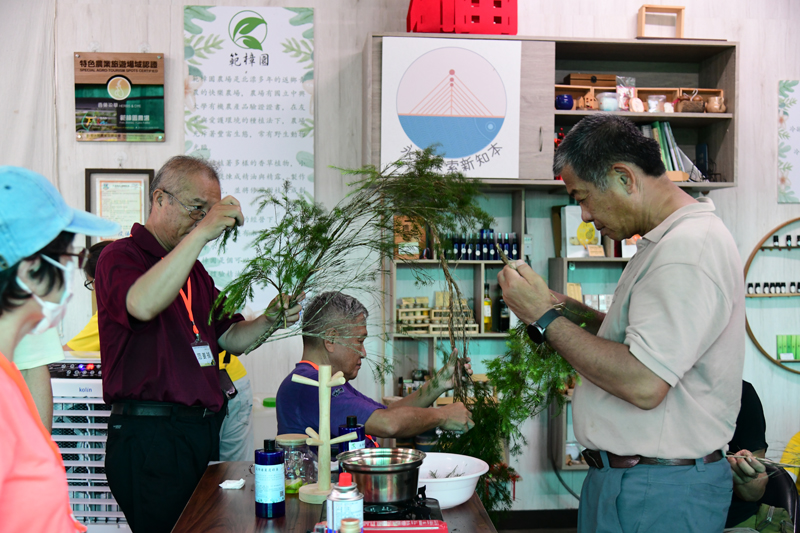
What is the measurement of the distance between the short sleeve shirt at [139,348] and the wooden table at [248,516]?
1.13ft

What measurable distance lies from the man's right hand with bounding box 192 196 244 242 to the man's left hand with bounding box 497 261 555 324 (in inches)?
33.3

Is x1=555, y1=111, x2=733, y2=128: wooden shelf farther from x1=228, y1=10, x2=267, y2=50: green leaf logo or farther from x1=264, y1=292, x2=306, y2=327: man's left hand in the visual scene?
x1=264, y1=292, x2=306, y2=327: man's left hand

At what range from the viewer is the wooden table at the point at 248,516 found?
165 centimetres

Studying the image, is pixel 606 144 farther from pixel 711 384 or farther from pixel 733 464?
pixel 733 464

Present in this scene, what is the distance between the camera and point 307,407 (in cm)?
229

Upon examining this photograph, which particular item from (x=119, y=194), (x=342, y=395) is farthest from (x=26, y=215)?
(x=119, y=194)

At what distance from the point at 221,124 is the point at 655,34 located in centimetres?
287

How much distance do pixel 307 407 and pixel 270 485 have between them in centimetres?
59

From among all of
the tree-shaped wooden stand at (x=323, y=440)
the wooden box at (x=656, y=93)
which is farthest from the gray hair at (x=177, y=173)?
the wooden box at (x=656, y=93)

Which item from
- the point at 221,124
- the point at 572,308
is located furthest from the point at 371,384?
the point at 572,308

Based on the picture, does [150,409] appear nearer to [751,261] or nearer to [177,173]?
[177,173]

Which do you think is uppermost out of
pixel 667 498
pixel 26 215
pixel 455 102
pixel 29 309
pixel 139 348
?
pixel 455 102

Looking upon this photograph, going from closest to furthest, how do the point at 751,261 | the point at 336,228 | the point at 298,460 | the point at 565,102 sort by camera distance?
1. the point at 298,460
2. the point at 336,228
3. the point at 565,102
4. the point at 751,261

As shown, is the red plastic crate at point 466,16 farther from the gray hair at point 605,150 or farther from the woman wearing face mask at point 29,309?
the woman wearing face mask at point 29,309
